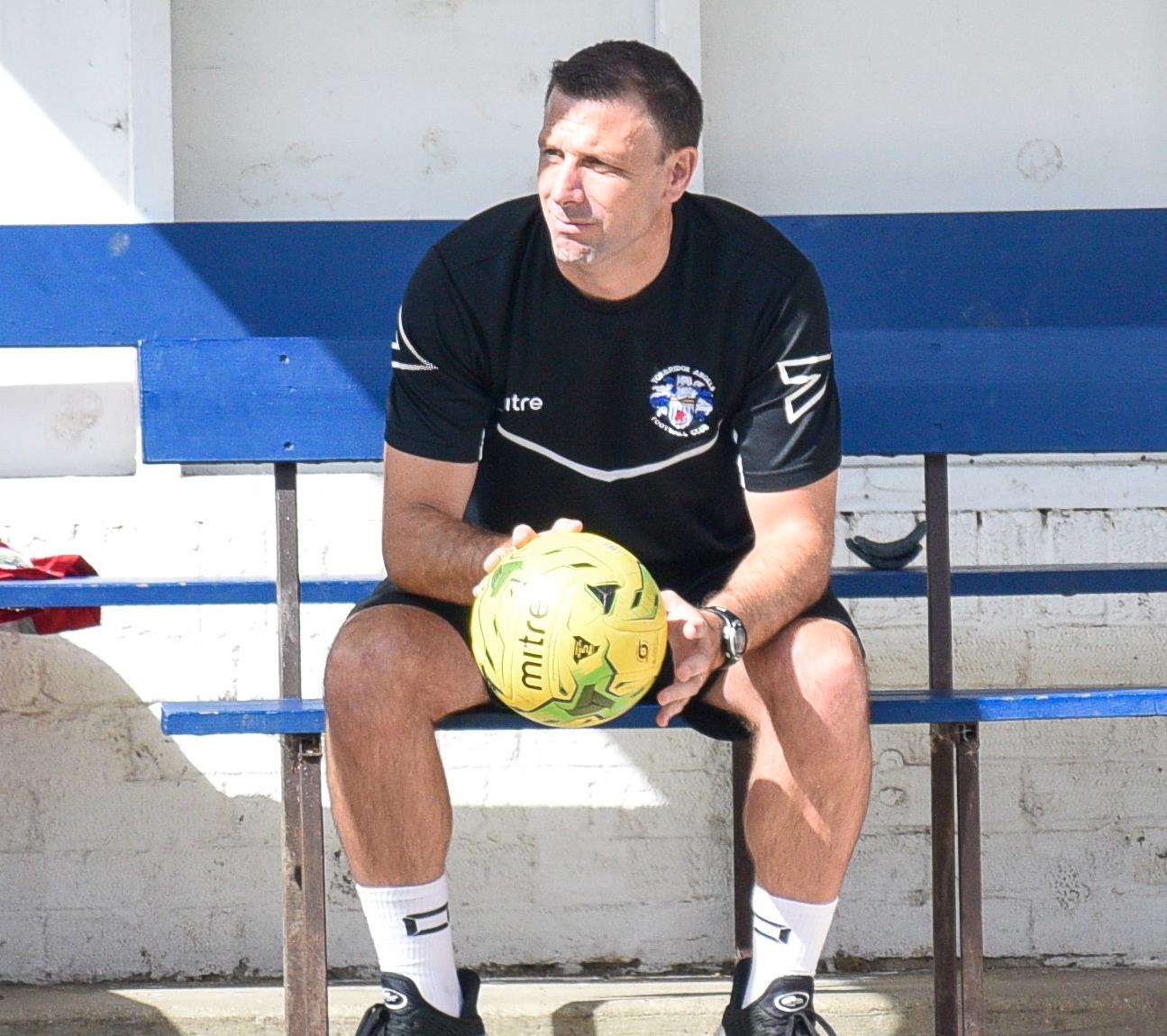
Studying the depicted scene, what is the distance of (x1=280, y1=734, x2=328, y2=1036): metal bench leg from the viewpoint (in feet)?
7.97

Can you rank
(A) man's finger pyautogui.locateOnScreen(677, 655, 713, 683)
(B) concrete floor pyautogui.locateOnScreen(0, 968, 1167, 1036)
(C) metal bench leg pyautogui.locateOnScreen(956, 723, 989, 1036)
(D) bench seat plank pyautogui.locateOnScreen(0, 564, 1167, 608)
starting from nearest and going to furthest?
1. (A) man's finger pyautogui.locateOnScreen(677, 655, 713, 683)
2. (C) metal bench leg pyautogui.locateOnScreen(956, 723, 989, 1036)
3. (D) bench seat plank pyautogui.locateOnScreen(0, 564, 1167, 608)
4. (B) concrete floor pyautogui.locateOnScreen(0, 968, 1167, 1036)

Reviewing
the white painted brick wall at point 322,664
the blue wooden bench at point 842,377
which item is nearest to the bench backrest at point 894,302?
the blue wooden bench at point 842,377

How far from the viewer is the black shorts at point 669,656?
7.86 feet

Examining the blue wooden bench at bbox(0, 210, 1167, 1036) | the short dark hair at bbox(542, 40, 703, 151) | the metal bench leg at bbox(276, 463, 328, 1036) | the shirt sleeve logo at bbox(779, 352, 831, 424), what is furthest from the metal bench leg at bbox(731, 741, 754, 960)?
the short dark hair at bbox(542, 40, 703, 151)

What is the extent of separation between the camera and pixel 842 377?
111 inches

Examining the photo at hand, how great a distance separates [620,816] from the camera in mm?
3578

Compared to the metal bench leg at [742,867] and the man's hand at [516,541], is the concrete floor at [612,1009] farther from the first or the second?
the man's hand at [516,541]

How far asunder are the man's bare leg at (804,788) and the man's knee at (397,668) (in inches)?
17.0

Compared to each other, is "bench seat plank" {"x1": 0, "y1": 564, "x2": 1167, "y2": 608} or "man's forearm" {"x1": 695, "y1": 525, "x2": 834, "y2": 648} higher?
"man's forearm" {"x1": 695, "y1": 525, "x2": 834, "y2": 648}

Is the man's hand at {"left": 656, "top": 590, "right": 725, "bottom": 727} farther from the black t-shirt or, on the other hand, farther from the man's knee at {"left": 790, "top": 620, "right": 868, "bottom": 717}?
the black t-shirt

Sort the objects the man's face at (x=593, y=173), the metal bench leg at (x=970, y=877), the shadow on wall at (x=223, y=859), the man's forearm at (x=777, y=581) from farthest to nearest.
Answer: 1. the shadow on wall at (x=223, y=859)
2. the metal bench leg at (x=970, y=877)
3. the man's face at (x=593, y=173)
4. the man's forearm at (x=777, y=581)

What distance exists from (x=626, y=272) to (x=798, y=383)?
12.4 inches

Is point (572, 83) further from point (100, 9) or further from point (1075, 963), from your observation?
point (1075, 963)

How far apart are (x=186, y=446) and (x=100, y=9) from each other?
4.65ft
